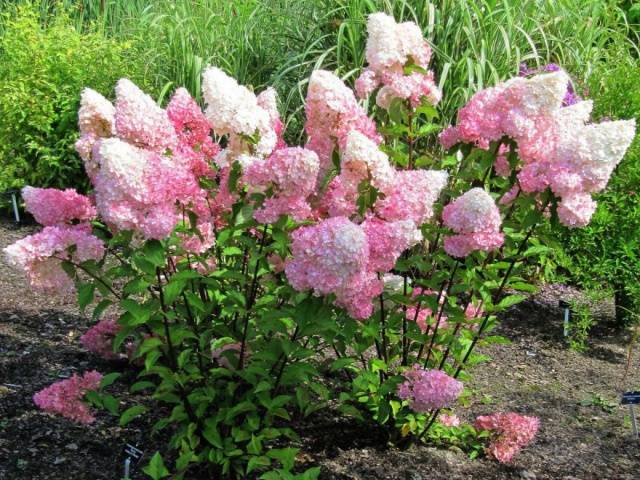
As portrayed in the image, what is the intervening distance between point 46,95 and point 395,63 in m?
3.80

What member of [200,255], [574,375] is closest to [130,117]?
[200,255]

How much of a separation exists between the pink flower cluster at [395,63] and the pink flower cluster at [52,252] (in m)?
0.98

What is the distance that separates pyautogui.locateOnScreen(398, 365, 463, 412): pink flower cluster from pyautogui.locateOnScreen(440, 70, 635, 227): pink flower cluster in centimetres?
60

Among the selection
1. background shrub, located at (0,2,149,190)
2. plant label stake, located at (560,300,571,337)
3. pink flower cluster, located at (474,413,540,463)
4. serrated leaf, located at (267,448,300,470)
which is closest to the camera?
serrated leaf, located at (267,448,300,470)

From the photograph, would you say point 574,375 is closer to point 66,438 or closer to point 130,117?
point 66,438

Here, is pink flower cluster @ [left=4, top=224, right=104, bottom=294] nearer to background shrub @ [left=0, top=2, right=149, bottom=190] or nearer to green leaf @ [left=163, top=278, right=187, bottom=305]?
green leaf @ [left=163, top=278, right=187, bottom=305]

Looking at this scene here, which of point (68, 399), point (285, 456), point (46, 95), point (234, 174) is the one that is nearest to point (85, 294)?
point (234, 174)

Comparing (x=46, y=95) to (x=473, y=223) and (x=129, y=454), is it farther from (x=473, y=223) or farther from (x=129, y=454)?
(x=473, y=223)

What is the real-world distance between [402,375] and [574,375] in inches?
60.2

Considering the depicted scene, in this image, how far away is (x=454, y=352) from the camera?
273 centimetres

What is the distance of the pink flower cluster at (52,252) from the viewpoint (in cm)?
206

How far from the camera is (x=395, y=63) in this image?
8.10ft

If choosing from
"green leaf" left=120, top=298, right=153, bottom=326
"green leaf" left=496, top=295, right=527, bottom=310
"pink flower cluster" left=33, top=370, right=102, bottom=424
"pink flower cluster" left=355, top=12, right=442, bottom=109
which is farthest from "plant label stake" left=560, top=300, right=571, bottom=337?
"green leaf" left=120, top=298, right=153, bottom=326

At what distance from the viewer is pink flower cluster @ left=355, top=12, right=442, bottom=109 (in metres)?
2.45
